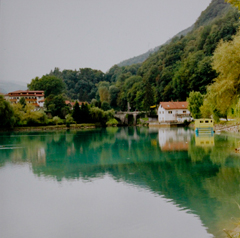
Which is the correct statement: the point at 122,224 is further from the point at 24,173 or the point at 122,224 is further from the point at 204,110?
the point at 204,110

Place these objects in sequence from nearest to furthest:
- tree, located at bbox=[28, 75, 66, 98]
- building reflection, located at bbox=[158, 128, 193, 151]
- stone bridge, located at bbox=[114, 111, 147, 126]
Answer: building reflection, located at bbox=[158, 128, 193, 151]
stone bridge, located at bbox=[114, 111, 147, 126]
tree, located at bbox=[28, 75, 66, 98]

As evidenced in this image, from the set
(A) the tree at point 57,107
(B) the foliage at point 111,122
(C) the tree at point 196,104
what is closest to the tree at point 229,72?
(C) the tree at point 196,104

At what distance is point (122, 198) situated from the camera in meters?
11.7

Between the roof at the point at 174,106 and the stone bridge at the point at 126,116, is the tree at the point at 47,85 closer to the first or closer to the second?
the stone bridge at the point at 126,116

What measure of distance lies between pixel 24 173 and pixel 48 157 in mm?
5877

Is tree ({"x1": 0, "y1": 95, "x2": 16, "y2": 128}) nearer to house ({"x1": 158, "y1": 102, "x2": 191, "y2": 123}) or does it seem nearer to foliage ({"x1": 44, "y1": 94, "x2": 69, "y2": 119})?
foliage ({"x1": 44, "y1": 94, "x2": 69, "y2": 119})

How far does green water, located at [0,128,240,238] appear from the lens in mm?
8844

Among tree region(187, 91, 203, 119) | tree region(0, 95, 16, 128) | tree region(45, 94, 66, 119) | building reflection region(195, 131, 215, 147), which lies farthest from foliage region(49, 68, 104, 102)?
building reflection region(195, 131, 215, 147)

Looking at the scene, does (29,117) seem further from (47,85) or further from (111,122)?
(47,85)

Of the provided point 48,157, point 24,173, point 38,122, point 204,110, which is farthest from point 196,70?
point 24,173

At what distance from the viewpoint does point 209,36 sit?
81.8m

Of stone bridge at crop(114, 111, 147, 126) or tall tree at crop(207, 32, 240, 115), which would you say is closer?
tall tree at crop(207, 32, 240, 115)

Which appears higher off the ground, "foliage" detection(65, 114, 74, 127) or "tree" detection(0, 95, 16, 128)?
"tree" detection(0, 95, 16, 128)

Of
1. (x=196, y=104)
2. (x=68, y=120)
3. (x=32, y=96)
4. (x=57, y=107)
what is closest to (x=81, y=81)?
(x=32, y=96)
